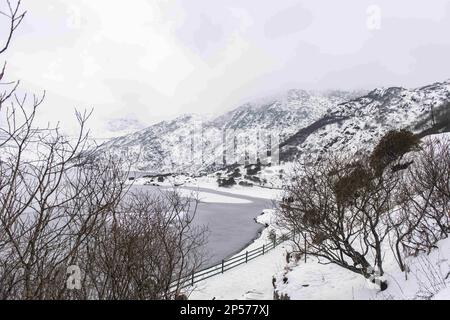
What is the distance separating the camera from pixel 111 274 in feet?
12.9

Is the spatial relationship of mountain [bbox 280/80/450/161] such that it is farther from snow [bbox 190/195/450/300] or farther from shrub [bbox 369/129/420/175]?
snow [bbox 190/195/450/300]

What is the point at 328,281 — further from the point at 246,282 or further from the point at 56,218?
the point at 56,218

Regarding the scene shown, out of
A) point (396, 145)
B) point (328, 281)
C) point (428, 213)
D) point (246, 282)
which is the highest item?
point (396, 145)

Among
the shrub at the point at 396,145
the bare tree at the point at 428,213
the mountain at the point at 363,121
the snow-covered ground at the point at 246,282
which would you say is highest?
the mountain at the point at 363,121

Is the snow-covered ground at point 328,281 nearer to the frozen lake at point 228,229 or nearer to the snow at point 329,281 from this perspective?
the snow at point 329,281

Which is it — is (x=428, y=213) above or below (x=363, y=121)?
below

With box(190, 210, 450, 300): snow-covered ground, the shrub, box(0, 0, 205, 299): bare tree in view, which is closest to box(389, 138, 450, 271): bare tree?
box(190, 210, 450, 300): snow-covered ground

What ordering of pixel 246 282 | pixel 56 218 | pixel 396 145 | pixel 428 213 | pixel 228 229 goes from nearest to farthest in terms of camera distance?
pixel 56 218 < pixel 428 213 < pixel 246 282 < pixel 396 145 < pixel 228 229

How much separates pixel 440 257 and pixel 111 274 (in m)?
8.19

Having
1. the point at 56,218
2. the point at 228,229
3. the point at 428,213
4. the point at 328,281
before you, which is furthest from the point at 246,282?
the point at 228,229

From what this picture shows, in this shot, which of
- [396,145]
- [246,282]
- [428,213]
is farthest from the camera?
[396,145]

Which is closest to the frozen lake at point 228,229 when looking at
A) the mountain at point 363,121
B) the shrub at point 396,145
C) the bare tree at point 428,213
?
the bare tree at point 428,213
